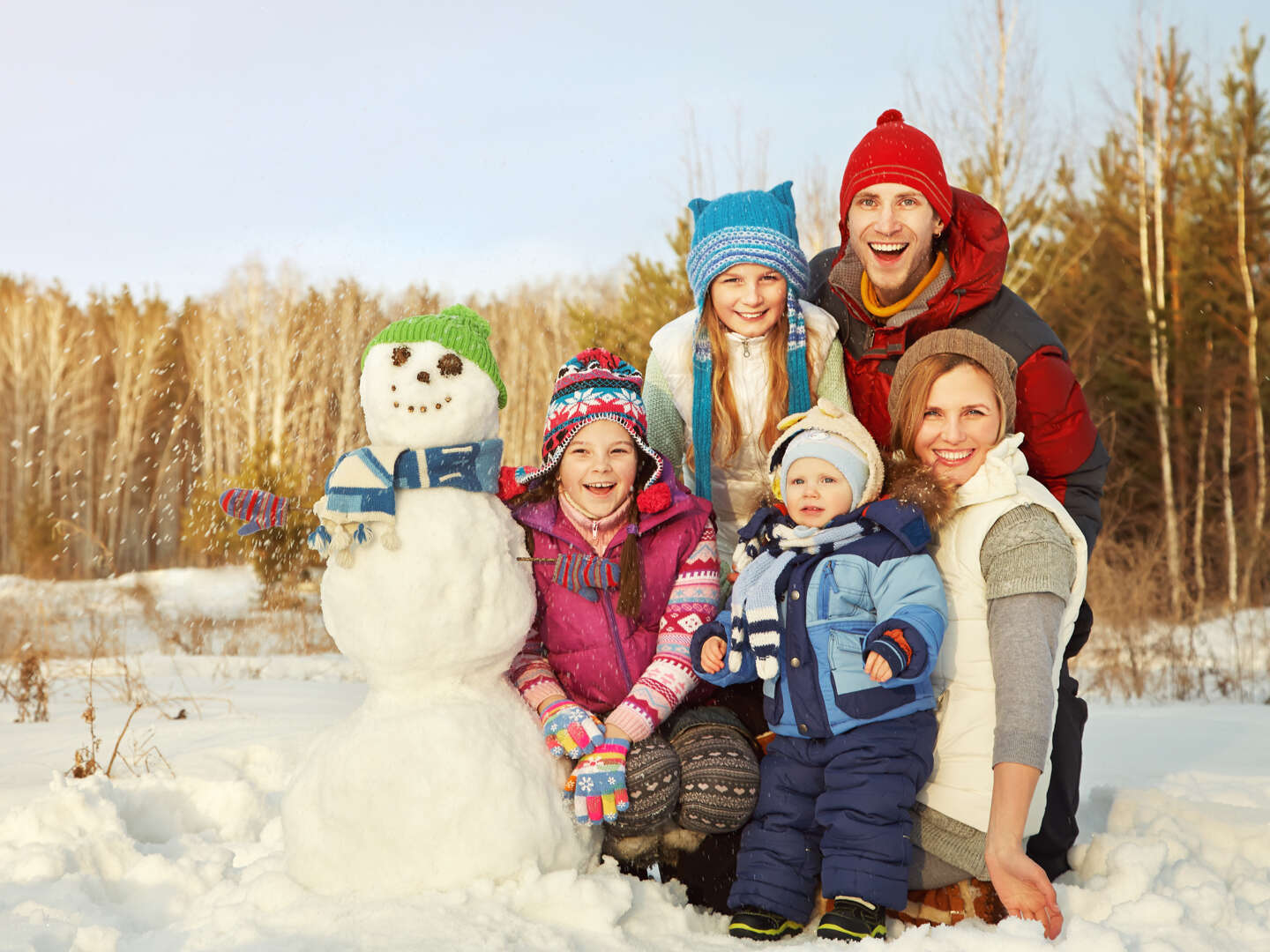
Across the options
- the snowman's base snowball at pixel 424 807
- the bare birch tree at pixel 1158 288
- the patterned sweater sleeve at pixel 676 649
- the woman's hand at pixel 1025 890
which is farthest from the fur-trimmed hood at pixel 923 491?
the bare birch tree at pixel 1158 288

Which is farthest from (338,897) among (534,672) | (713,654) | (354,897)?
(713,654)

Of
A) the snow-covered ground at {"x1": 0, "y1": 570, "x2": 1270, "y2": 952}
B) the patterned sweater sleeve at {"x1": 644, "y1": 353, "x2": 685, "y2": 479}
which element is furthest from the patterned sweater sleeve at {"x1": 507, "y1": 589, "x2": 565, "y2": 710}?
the patterned sweater sleeve at {"x1": 644, "y1": 353, "x2": 685, "y2": 479}

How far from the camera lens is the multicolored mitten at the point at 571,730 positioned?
2436mm

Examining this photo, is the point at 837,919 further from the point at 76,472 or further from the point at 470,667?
the point at 76,472

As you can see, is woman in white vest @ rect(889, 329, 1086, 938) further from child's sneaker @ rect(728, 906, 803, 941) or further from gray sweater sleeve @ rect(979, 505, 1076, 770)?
child's sneaker @ rect(728, 906, 803, 941)

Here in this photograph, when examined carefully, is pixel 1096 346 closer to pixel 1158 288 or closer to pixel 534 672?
pixel 1158 288

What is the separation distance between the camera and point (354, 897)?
2.22 meters

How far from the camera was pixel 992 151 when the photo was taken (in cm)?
1262

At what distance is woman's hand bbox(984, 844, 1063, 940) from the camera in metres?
2.18

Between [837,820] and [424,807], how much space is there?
0.96 m

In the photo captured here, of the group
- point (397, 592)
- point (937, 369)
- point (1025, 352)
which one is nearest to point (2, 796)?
point (397, 592)

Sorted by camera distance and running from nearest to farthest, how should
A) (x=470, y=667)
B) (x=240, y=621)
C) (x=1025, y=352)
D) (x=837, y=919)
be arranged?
(x=837, y=919)
(x=470, y=667)
(x=1025, y=352)
(x=240, y=621)

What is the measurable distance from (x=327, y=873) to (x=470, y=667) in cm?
56

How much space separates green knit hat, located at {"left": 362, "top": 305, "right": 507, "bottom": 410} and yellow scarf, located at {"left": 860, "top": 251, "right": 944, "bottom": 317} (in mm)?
1256
